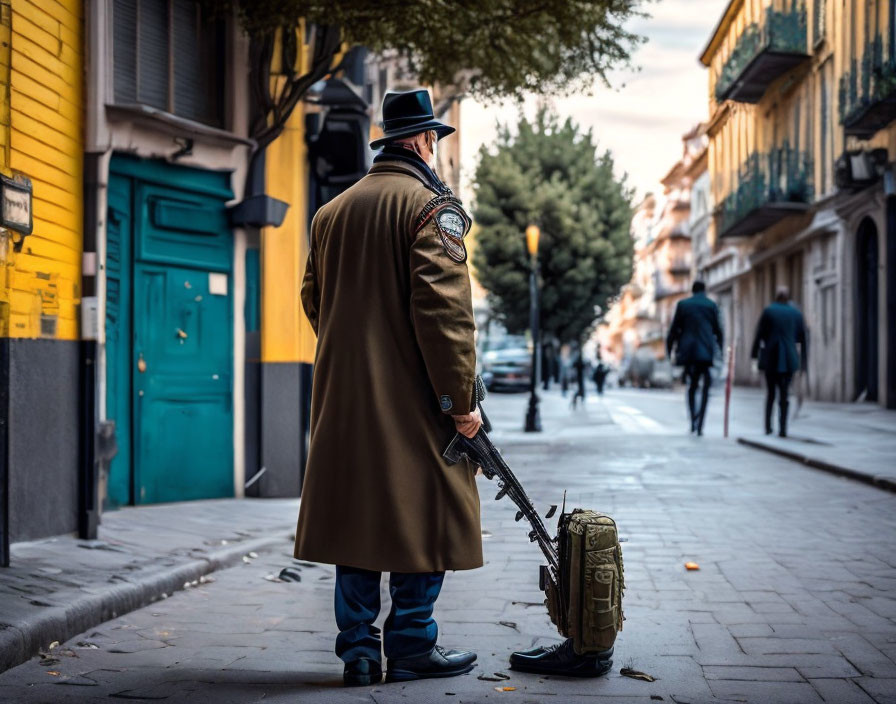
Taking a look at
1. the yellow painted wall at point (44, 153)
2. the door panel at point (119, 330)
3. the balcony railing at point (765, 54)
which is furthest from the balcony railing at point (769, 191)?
the yellow painted wall at point (44, 153)

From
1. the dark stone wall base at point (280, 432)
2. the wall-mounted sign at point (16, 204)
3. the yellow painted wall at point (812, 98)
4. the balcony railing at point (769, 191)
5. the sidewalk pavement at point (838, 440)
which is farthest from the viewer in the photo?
the balcony railing at point (769, 191)

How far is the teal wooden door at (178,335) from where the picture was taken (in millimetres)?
8672

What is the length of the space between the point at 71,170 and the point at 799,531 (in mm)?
5437

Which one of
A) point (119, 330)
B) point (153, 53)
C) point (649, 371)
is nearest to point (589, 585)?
point (119, 330)

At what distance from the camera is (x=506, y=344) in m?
36.8

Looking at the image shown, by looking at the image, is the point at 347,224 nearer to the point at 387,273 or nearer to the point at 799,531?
the point at 387,273

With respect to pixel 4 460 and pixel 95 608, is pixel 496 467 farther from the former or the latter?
pixel 4 460

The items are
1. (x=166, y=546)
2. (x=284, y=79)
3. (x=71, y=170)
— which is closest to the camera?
(x=166, y=546)

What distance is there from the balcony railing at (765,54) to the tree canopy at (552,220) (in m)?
8.88

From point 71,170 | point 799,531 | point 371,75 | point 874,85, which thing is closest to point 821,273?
point 874,85

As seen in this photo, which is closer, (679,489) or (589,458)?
(679,489)

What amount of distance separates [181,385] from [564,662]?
593 cm

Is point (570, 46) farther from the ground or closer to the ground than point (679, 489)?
farther from the ground

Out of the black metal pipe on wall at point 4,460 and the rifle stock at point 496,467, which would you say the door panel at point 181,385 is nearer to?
the black metal pipe on wall at point 4,460
